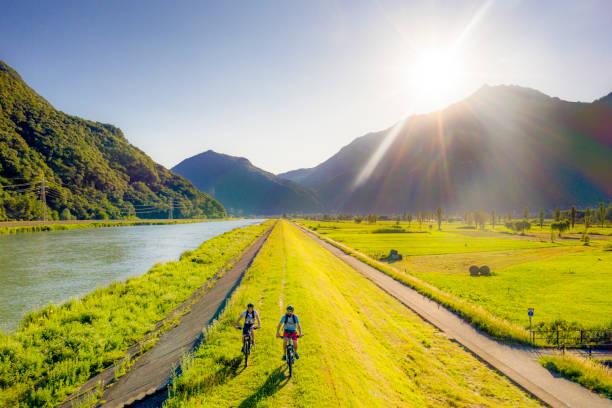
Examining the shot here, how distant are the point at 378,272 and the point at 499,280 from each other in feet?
49.9

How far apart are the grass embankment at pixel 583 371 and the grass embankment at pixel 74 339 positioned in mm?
23985

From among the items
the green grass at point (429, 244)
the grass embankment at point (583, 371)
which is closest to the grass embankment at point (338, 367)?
the grass embankment at point (583, 371)

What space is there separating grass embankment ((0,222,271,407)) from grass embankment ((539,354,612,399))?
23985 mm

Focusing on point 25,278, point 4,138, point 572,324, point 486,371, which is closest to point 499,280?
point 572,324

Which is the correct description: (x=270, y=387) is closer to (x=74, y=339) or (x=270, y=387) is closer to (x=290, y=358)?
(x=290, y=358)

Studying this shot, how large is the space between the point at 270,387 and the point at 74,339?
43.8ft

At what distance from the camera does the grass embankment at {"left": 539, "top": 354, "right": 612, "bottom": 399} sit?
521 inches

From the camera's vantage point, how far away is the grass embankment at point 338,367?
9602 millimetres

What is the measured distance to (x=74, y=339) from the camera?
50.6 ft

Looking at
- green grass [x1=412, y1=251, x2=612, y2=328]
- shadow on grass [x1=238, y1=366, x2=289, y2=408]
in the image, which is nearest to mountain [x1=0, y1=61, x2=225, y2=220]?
shadow on grass [x1=238, y1=366, x2=289, y2=408]

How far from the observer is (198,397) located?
9484mm

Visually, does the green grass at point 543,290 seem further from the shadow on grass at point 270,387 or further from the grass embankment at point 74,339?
the grass embankment at point 74,339

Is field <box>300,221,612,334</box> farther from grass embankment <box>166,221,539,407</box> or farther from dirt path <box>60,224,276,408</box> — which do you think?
dirt path <box>60,224,276,408</box>

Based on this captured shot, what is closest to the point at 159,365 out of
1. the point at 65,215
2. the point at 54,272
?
the point at 54,272
